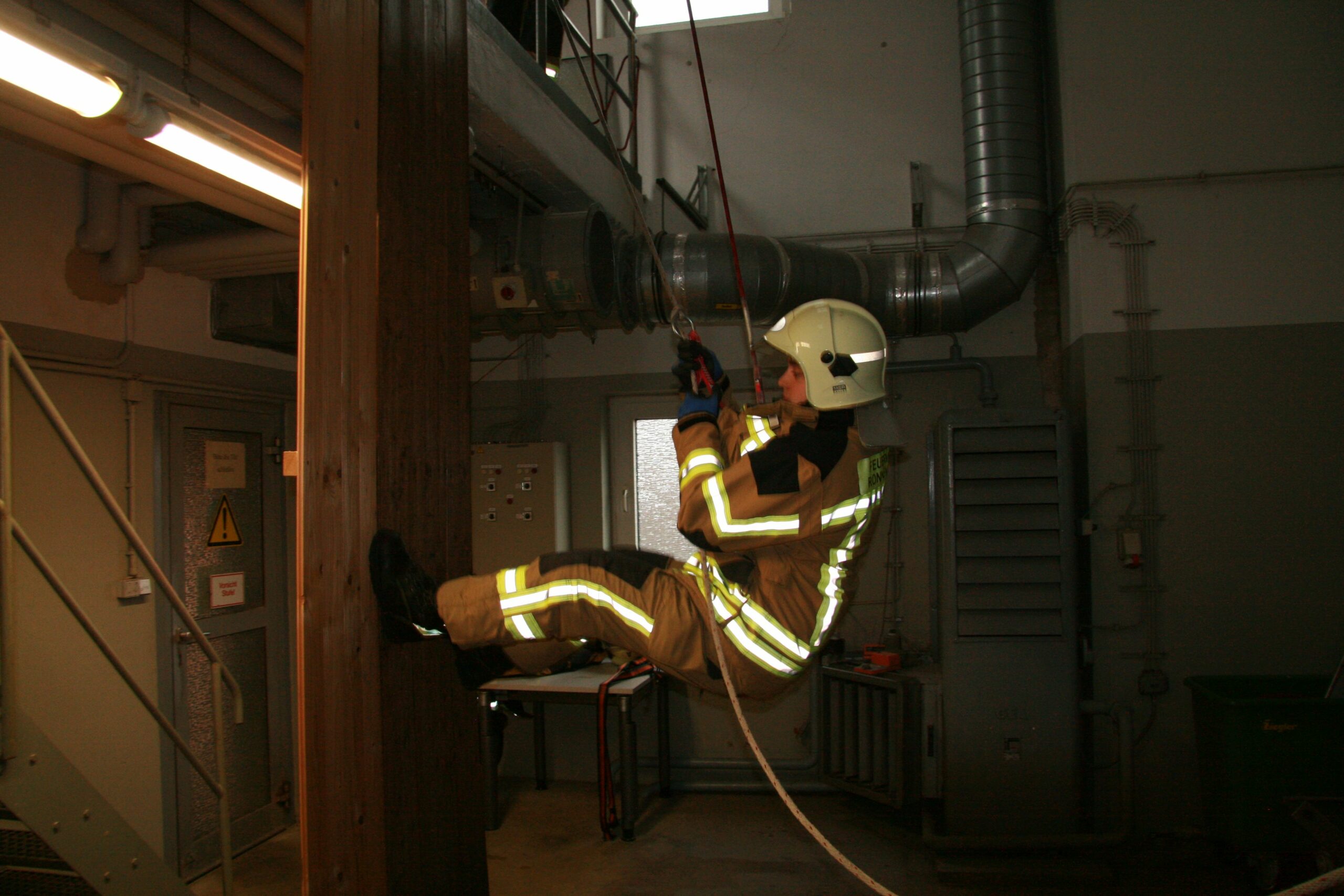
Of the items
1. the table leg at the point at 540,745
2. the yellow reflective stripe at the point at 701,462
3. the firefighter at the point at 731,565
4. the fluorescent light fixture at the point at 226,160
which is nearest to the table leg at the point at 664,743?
the table leg at the point at 540,745

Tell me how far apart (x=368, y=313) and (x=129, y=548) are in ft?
9.65

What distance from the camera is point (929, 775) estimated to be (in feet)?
13.9

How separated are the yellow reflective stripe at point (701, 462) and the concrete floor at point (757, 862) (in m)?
2.81

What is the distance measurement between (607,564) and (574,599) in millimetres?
134

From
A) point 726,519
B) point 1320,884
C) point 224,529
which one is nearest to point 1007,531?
point 1320,884

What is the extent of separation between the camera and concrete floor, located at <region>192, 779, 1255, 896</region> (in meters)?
3.97

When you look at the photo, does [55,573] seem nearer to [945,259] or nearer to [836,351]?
[836,351]

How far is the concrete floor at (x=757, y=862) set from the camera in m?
3.97

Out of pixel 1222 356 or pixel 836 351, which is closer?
pixel 836 351

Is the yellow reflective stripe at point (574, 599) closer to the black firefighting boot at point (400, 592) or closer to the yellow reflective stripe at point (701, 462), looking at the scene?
the black firefighting boot at point (400, 592)

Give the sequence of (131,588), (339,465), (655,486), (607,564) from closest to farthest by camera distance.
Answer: (339,465)
(607,564)
(131,588)
(655,486)

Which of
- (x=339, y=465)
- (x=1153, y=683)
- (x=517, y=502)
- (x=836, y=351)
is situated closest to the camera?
(x=339, y=465)

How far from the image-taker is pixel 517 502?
5.24m

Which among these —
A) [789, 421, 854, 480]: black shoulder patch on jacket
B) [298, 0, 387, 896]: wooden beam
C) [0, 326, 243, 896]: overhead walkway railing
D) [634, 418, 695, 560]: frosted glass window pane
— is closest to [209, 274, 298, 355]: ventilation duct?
[0, 326, 243, 896]: overhead walkway railing
